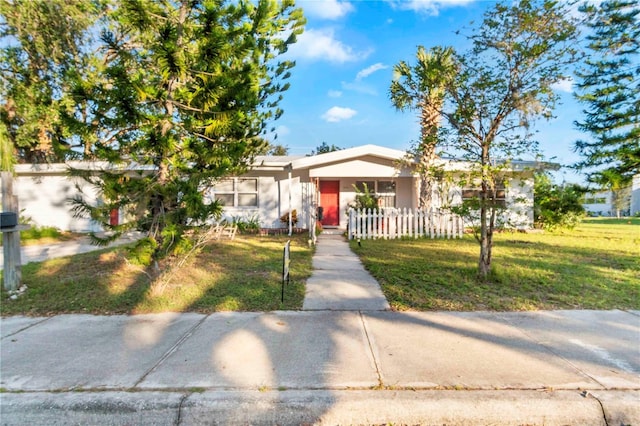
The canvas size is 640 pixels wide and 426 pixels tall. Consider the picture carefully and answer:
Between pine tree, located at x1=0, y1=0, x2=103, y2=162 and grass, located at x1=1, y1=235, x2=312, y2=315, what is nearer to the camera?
grass, located at x1=1, y1=235, x2=312, y2=315

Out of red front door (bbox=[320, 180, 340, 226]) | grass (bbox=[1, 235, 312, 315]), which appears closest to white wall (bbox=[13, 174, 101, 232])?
grass (bbox=[1, 235, 312, 315])

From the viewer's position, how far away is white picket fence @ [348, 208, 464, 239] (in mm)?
11953

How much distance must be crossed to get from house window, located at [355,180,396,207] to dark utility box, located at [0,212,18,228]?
11953mm

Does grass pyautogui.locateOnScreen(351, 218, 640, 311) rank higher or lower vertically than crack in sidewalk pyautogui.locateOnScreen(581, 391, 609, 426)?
higher

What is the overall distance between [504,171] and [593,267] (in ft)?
11.7

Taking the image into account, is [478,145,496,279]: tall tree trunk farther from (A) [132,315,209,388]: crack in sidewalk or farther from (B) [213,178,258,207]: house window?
(B) [213,178,258,207]: house window

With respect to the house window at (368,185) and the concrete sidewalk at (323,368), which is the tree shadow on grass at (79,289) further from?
the house window at (368,185)

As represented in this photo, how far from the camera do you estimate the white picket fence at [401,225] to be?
11953 millimetres

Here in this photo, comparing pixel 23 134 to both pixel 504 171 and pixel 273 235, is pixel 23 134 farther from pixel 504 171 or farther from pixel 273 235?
pixel 504 171

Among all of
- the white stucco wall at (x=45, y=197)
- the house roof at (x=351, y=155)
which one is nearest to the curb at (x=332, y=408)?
the house roof at (x=351, y=155)

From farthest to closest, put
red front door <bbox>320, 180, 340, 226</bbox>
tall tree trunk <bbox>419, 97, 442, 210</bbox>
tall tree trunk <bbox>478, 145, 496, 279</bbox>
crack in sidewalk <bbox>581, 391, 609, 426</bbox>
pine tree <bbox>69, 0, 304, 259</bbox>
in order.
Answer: red front door <bbox>320, 180, 340, 226</bbox>, tall tree trunk <bbox>419, 97, 442, 210</bbox>, tall tree trunk <bbox>478, 145, 496, 279</bbox>, pine tree <bbox>69, 0, 304, 259</bbox>, crack in sidewalk <bbox>581, 391, 609, 426</bbox>

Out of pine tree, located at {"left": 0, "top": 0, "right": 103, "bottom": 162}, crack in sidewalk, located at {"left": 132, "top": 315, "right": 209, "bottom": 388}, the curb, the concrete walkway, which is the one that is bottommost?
the curb

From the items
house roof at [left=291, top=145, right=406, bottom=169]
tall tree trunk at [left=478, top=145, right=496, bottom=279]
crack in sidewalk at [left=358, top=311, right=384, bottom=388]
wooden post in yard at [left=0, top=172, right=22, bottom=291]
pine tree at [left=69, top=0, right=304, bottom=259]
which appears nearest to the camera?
crack in sidewalk at [left=358, top=311, right=384, bottom=388]

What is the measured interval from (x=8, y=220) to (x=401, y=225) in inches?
420
